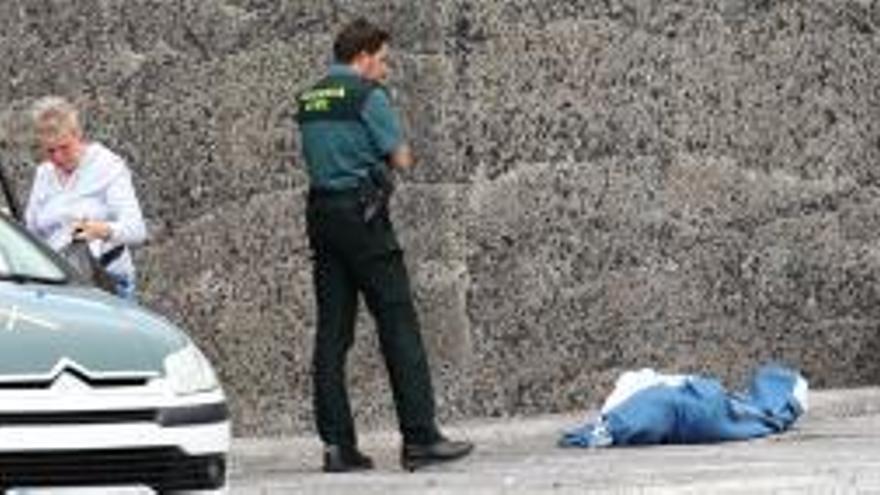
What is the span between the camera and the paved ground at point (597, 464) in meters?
9.46

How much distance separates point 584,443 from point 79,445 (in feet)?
14.8

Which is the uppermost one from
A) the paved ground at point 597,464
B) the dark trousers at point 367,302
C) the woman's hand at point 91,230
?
the woman's hand at point 91,230

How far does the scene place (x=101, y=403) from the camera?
7.34 m

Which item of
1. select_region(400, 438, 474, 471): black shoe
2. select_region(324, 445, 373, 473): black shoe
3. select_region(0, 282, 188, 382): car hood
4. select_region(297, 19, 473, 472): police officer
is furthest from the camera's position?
select_region(324, 445, 373, 473): black shoe

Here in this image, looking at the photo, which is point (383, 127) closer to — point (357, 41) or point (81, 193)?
point (357, 41)

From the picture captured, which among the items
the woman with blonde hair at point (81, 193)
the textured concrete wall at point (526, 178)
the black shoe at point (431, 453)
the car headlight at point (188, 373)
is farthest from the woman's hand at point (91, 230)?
the textured concrete wall at point (526, 178)

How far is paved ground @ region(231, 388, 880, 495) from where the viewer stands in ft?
31.0

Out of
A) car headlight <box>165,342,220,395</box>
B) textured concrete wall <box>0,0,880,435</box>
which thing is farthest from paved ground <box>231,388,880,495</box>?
car headlight <box>165,342,220,395</box>

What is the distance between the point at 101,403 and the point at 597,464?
3.59 m

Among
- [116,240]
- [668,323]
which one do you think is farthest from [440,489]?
[668,323]

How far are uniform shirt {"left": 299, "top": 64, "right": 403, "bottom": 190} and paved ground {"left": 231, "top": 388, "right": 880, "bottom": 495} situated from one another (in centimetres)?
123

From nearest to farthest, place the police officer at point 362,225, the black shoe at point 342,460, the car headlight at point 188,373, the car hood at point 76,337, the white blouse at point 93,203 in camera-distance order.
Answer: the car hood at point 76,337 → the car headlight at point 188,373 → the white blouse at point 93,203 → the police officer at point 362,225 → the black shoe at point 342,460

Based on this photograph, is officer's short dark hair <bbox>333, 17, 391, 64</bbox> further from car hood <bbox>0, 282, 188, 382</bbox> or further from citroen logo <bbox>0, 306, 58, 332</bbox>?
citroen logo <bbox>0, 306, 58, 332</bbox>

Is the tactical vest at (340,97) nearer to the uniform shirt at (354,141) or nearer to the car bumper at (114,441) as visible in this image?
the uniform shirt at (354,141)
